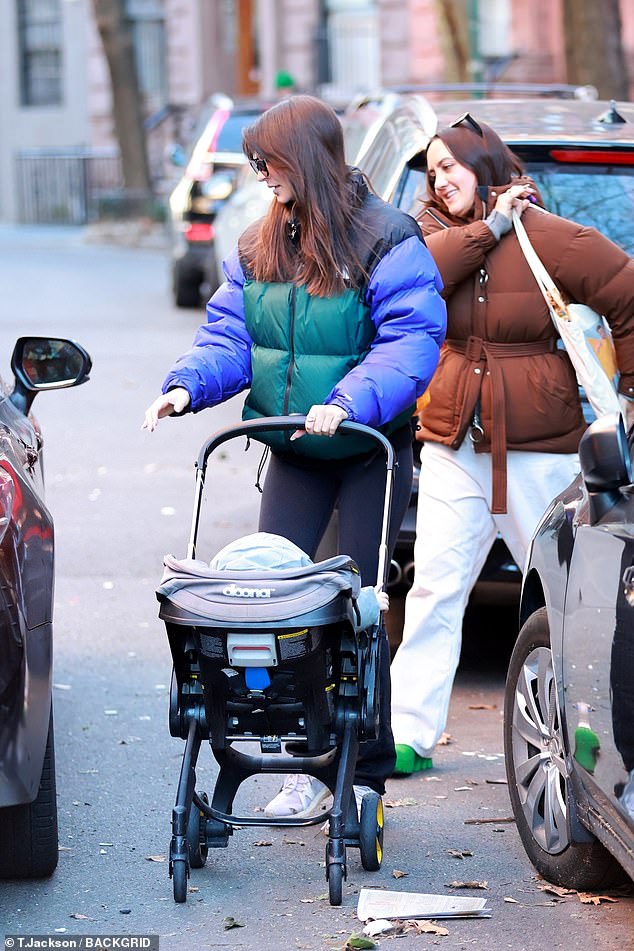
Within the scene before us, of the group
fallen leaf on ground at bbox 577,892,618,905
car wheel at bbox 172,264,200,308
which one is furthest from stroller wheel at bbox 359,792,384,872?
car wheel at bbox 172,264,200,308

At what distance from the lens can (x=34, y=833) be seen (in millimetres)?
4422

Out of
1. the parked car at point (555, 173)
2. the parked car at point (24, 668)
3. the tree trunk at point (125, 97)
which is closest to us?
the parked car at point (24, 668)

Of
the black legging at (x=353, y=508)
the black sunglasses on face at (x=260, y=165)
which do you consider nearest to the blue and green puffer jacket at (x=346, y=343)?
the black legging at (x=353, y=508)

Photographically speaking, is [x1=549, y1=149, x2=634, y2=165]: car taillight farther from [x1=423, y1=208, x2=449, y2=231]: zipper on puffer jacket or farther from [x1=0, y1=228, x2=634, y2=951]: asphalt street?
[x1=0, y1=228, x2=634, y2=951]: asphalt street

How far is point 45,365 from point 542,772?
207 cm

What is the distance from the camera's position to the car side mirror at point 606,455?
3.85 meters

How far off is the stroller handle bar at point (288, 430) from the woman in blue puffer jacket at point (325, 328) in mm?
40

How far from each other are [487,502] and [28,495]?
5.37 ft

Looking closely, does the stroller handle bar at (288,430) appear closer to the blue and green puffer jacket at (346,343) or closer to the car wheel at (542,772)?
the blue and green puffer jacket at (346,343)

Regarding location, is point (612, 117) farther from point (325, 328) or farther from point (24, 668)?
point (24, 668)

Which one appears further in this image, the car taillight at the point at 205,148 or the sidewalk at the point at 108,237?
the sidewalk at the point at 108,237

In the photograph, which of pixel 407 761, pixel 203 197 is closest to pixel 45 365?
pixel 407 761

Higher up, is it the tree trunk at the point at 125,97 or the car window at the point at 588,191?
the car window at the point at 588,191

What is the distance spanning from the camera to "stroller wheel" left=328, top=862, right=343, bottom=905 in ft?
13.7
